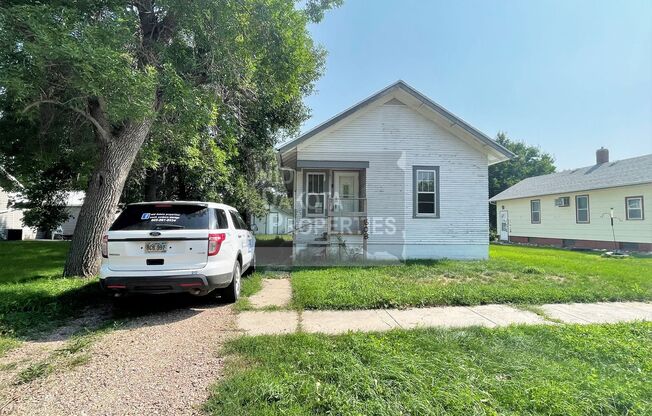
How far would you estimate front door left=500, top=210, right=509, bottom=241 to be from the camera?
24891 millimetres

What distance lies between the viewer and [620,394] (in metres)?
2.79

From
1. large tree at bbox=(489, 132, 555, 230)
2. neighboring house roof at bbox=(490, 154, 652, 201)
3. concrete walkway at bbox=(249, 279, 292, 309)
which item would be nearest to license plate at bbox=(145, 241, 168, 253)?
concrete walkway at bbox=(249, 279, 292, 309)

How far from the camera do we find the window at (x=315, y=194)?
11773 millimetres

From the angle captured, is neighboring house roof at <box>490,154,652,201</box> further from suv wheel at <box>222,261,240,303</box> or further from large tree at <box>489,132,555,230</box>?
suv wheel at <box>222,261,240,303</box>

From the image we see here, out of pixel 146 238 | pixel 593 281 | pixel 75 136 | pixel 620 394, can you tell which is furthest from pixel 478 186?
pixel 75 136

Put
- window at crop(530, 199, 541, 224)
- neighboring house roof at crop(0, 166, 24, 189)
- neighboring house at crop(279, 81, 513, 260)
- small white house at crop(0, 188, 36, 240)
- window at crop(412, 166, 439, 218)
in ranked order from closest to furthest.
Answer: neighboring house at crop(279, 81, 513, 260) < window at crop(412, 166, 439, 218) < neighboring house roof at crop(0, 166, 24, 189) < window at crop(530, 199, 541, 224) < small white house at crop(0, 188, 36, 240)

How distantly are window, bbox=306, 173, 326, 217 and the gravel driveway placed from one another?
734 centimetres

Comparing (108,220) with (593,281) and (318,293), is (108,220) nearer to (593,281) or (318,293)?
(318,293)

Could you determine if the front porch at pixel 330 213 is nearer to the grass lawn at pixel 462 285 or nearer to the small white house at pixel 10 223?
the grass lawn at pixel 462 285

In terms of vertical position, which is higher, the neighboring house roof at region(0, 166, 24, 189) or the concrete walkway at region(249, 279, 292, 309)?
the neighboring house roof at region(0, 166, 24, 189)

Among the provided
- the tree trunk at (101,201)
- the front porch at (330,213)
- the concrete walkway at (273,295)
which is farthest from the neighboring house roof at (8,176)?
the concrete walkway at (273,295)

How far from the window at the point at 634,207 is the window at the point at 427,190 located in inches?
435

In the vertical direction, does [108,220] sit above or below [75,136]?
below

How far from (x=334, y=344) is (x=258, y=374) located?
1040mm
